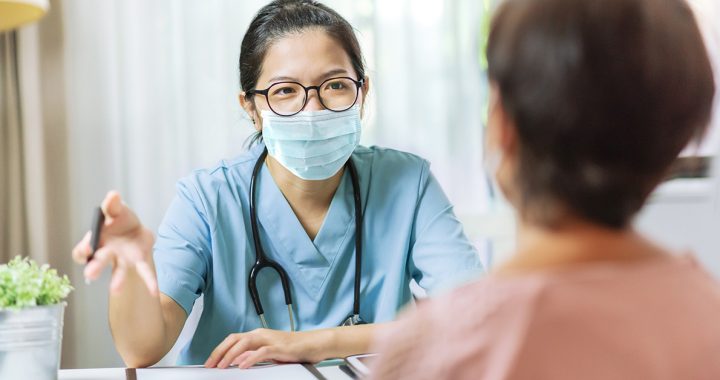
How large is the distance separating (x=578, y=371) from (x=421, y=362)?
0.36 feet

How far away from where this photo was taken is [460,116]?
2.42 metres

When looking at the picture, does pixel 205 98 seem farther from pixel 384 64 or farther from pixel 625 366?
pixel 625 366

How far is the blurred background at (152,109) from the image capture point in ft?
7.08

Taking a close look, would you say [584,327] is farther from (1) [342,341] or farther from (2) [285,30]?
(2) [285,30]

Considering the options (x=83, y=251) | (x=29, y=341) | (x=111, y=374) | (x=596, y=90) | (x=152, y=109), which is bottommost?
→ (x=111, y=374)

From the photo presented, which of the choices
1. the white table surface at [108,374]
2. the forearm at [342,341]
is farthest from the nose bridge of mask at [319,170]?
the white table surface at [108,374]

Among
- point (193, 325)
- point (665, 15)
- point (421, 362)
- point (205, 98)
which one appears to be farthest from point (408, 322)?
point (205, 98)

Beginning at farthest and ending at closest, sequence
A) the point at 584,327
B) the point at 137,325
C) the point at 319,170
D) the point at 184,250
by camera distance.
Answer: the point at 319,170, the point at 184,250, the point at 137,325, the point at 584,327

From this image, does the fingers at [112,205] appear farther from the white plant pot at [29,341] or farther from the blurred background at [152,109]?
the blurred background at [152,109]

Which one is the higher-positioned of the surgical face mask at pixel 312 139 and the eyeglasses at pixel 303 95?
the eyeglasses at pixel 303 95

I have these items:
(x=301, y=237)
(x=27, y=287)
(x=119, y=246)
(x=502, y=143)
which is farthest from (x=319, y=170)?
(x=502, y=143)

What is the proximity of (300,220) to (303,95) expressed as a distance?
0.25 metres

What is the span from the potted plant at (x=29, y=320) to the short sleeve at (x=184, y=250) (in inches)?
14.5

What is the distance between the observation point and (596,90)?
0.54m
